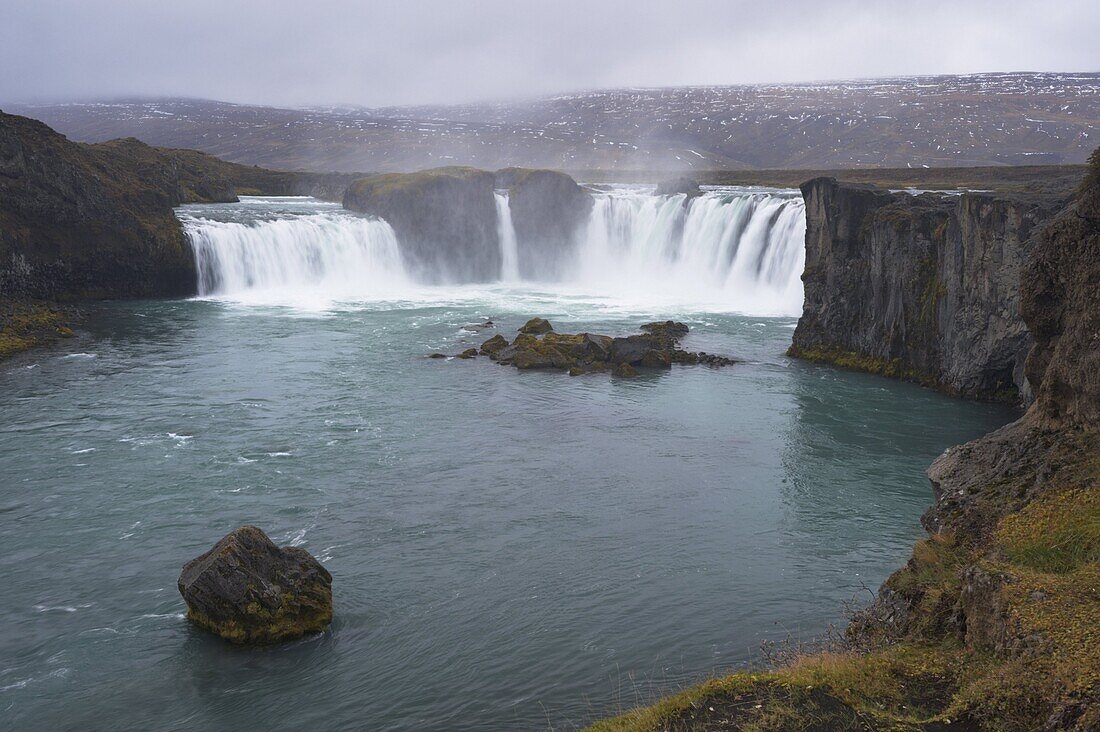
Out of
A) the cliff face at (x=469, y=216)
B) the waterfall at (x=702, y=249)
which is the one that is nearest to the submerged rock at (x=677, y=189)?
the waterfall at (x=702, y=249)

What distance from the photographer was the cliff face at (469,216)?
63.4 m

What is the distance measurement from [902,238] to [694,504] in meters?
18.4

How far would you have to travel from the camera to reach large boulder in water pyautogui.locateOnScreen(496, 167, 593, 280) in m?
66.7

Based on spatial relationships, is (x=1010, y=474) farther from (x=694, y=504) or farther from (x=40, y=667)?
(x=40, y=667)

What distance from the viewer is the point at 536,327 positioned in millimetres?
40281

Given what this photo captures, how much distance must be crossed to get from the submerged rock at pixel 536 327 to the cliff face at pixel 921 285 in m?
10.9

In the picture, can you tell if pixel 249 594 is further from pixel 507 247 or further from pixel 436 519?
pixel 507 247

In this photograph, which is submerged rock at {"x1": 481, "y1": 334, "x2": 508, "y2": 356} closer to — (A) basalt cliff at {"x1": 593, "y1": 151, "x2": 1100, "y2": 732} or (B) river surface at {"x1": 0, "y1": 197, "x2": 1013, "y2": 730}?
(B) river surface at {"x1": 0, "y1": 197, "x2": 1013, "y2": 730}

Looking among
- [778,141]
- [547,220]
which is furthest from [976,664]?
[778,141]

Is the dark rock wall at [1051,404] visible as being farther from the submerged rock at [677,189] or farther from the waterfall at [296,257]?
the submerged rock at [677,189]

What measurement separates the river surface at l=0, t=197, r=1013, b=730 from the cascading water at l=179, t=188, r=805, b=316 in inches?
596

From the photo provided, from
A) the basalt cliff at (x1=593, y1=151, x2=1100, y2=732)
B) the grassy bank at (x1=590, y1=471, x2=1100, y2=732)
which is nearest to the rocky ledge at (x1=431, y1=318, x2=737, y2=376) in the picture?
the basalt cliff at (x1=593, y1=151, x2=1100, y2=732)

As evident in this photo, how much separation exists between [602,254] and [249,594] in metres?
53.6

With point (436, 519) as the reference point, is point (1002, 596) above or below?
above
